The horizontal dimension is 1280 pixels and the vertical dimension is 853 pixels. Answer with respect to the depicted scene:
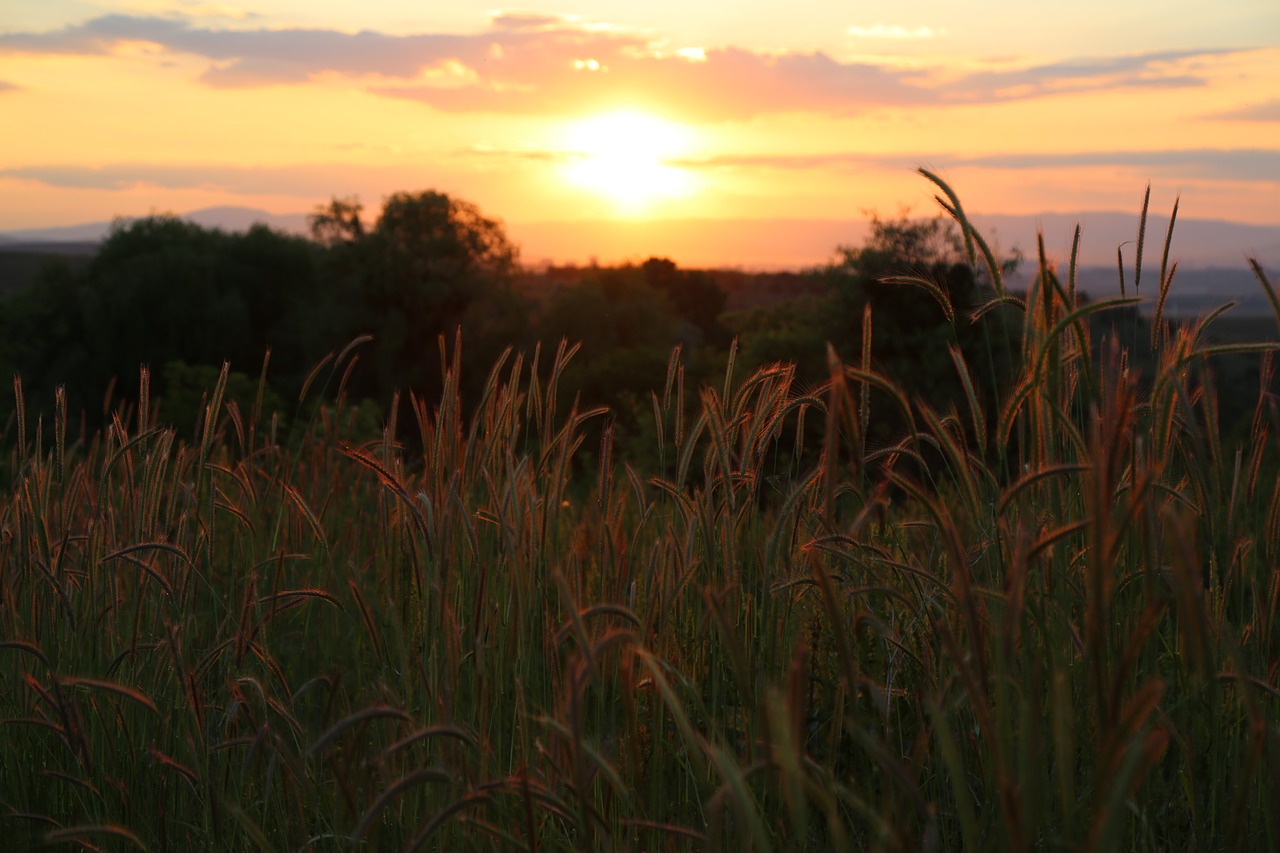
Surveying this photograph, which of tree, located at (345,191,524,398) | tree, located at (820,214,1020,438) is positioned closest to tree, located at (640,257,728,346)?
tree, located at (345,191,524,398)

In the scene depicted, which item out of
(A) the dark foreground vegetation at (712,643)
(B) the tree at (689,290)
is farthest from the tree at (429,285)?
(A) the dark foreground vegetation at (712,643)

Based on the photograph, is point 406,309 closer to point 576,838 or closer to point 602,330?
point 602,330

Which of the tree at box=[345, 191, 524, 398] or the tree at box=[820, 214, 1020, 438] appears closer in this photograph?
the tree at box=[820, 214, 1020, 438]

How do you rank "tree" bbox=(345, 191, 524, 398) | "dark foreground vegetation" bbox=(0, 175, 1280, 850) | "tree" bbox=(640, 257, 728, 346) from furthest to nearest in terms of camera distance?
"tree" bbox=(640, 257, 728, 346), "tree" bbox=(345, 191, 524, 398), "dark foreground vegetation" bbox=(0, 175, 1280, 850)

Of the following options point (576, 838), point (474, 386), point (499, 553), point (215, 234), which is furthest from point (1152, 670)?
point (215, 234)

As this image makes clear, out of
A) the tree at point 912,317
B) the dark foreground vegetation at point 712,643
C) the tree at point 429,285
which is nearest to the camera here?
the dark foreground vegetation at point 712,643

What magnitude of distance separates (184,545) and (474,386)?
26020 millimetres

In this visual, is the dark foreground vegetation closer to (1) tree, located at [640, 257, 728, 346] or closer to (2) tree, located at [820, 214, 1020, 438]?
(2) tree, located at [820, 214, 1020, 438]

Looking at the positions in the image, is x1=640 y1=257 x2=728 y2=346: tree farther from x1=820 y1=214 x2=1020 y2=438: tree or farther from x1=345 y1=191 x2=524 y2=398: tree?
x1=820 y1=214 x2=1020 y2=438: tree

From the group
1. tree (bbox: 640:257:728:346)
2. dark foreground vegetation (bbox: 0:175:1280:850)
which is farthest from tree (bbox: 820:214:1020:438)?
tree (bbox: 640:257:728:346)

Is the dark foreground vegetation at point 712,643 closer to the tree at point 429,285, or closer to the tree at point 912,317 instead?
the tree at point 912,317

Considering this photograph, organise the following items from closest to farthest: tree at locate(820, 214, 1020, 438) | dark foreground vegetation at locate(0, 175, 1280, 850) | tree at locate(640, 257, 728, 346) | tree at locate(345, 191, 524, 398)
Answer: dark foreground vegetation at locate(0, 175, 1280, 850)
tree at locate(820, 214, 1020, 438)
tree at locate(345, 191, 524, 398)
tree at locate(640, 257, 728, 346)

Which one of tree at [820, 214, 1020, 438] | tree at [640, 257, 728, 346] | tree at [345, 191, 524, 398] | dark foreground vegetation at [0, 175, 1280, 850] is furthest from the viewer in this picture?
tree at [640, 257, 728, 346]

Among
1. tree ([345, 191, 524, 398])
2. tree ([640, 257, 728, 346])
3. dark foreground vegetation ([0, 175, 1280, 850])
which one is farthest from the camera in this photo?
tree ([640, 257, 728, 346])
